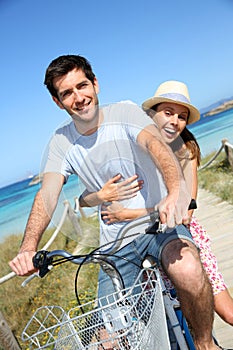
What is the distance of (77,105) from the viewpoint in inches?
68.1

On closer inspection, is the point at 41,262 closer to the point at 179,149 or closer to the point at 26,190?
the point at 179,149

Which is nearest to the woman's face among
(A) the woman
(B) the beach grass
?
(A) the woman

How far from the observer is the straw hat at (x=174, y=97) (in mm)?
2154

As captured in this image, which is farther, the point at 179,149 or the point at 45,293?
the point at 45,293

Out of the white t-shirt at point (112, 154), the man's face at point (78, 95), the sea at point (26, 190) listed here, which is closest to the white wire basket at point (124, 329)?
the white t-shirt at point (112, 154)

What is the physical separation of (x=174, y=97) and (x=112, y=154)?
1.92 feet

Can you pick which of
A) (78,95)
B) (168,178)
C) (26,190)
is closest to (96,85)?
(78,95)

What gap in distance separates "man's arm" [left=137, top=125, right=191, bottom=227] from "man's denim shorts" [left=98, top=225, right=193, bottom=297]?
0.16 meters

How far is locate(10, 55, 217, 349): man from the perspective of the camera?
1.62m

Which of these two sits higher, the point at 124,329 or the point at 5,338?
the point at 124,329

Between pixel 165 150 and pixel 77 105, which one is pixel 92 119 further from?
pixel 165 150

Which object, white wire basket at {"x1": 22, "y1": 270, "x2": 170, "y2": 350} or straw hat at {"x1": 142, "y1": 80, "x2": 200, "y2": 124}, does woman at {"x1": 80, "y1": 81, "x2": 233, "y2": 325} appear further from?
white wire basket at {"x1": 22, "y1": 270, "x2": 170, "y2": 350}

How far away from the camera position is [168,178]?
5.33 feet

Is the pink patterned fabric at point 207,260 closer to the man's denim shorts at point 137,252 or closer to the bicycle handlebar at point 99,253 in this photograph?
the man's denim shorts at point 137,252
